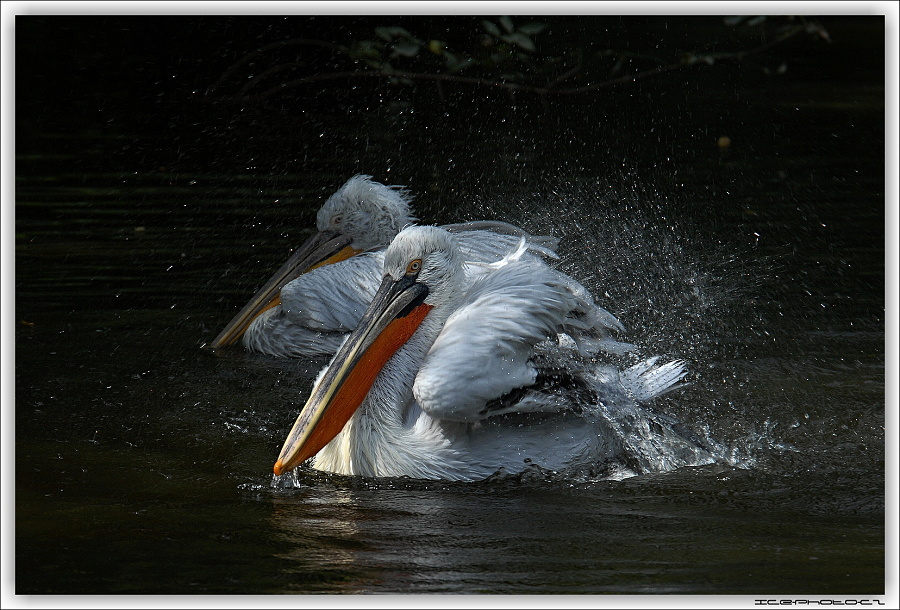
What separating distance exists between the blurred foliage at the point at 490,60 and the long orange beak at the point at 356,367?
1506 millimetres

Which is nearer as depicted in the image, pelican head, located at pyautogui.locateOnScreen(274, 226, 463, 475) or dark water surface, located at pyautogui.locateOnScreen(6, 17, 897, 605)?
dark water surface, located at pyautogui.locateOnScreen(6, 17, 897, 605)

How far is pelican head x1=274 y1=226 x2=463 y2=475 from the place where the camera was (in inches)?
149

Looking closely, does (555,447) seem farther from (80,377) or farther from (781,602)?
(80,377)

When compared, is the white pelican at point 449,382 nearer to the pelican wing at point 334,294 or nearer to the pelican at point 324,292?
the pelican at point 324,292

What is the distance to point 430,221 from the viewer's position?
7016mm

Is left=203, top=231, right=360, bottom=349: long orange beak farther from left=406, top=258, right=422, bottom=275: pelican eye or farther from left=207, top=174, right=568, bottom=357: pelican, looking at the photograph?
left=406, top=258, right=422, bottom=275: pelican eye

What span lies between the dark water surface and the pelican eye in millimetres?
748

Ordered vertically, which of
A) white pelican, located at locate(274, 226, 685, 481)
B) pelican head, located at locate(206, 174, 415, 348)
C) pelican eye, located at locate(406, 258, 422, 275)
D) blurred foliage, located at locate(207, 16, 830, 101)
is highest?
blurred foliage, located at locate(207, 16, 830, 101)

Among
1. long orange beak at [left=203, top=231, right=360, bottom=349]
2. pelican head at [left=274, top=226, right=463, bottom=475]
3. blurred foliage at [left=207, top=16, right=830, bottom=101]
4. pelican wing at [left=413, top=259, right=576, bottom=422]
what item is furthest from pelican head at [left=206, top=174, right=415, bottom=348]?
pelican wing at [left=413, top=259, right=576, bottom=422]

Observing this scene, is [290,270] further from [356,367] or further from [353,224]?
[356,367]

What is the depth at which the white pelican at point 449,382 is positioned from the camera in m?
3.66

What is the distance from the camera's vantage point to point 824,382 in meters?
4.79

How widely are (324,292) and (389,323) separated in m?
1.64

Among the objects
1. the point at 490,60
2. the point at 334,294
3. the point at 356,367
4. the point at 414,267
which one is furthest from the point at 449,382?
the point at 490,60
